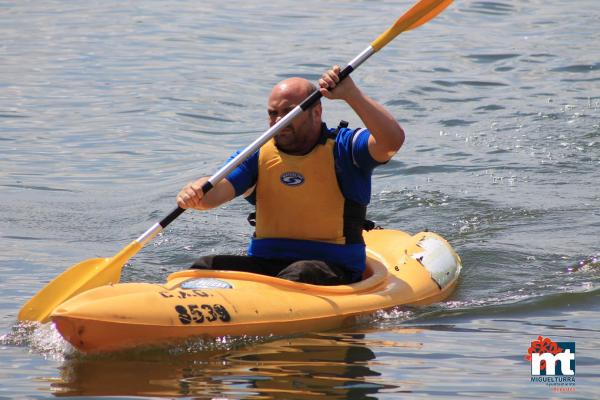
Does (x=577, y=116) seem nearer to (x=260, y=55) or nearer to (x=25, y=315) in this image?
(x=260, y=55)

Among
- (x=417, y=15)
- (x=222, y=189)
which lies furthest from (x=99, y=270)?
(x=417, y=15)

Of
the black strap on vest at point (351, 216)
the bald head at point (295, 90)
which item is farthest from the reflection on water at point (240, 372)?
the bald head at point (295, 90)

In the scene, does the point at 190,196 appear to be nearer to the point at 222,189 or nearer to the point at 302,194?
the point at 222,189

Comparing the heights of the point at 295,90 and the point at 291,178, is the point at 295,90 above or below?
above

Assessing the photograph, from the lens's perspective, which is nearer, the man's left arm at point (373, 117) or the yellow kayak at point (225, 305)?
the yellow kayak at point (225, 305)

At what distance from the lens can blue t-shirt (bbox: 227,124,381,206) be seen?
5.70 meters

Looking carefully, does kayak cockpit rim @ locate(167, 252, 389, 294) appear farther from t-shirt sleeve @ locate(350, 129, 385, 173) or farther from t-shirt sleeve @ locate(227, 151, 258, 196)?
t-shirt sleeve @ locate(350, 129, 385, 173)

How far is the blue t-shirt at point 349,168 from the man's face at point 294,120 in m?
0.10

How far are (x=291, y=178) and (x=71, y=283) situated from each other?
3.91 feet

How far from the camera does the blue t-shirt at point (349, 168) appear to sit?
5.70 metres

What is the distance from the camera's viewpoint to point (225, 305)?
5.27 metres

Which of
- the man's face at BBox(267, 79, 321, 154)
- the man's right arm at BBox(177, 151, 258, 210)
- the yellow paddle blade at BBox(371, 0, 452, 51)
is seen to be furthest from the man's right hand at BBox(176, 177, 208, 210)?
the yellow paddle blade at BBox(371, 0, 452, 51)

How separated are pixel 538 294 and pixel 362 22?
10487 millimetres

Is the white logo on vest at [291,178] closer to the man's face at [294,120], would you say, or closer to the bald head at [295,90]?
the man's face at [294,120]
